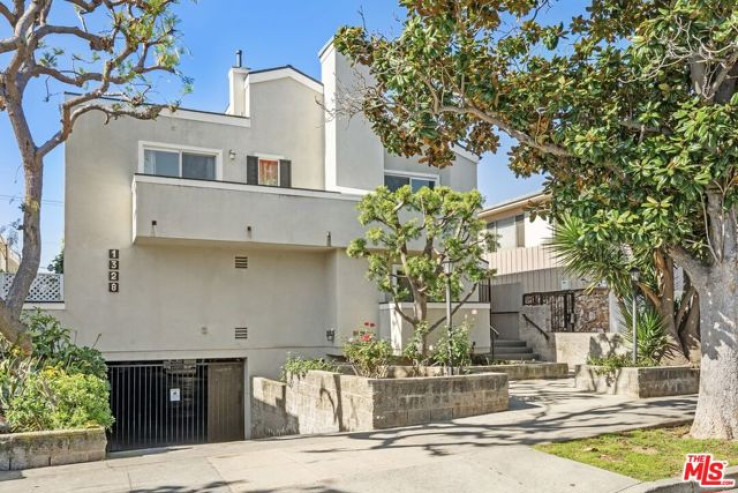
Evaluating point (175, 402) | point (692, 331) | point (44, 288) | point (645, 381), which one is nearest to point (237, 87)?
point (44, 288)

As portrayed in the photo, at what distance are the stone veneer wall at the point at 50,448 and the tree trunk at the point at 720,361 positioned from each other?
26.2 feet

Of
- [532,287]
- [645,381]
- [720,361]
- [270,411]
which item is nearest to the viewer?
[720,361]

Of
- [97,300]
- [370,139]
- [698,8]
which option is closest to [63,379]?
[97,300]

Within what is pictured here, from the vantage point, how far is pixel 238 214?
14.9m

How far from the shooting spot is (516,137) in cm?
952

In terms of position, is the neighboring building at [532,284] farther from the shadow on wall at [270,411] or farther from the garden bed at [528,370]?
the shadow on wall at [270,411]

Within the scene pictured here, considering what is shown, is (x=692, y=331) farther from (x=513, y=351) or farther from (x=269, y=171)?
(x=269, y=171)

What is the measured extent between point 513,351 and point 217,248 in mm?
9239

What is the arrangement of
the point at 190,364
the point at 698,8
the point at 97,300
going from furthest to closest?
the point at 190,364 < the point at 97,300 < the point at 698,8

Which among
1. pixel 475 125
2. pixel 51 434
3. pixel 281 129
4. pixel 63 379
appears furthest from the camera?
pixel 281 129

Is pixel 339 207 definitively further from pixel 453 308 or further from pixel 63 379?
pixel 63 379

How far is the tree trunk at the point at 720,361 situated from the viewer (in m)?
8.45

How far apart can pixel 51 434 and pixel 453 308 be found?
10.2 metres

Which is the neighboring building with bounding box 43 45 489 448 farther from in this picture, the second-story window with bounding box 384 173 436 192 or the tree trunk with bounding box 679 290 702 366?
the tree trunk with bounding box 679 290 702 366
